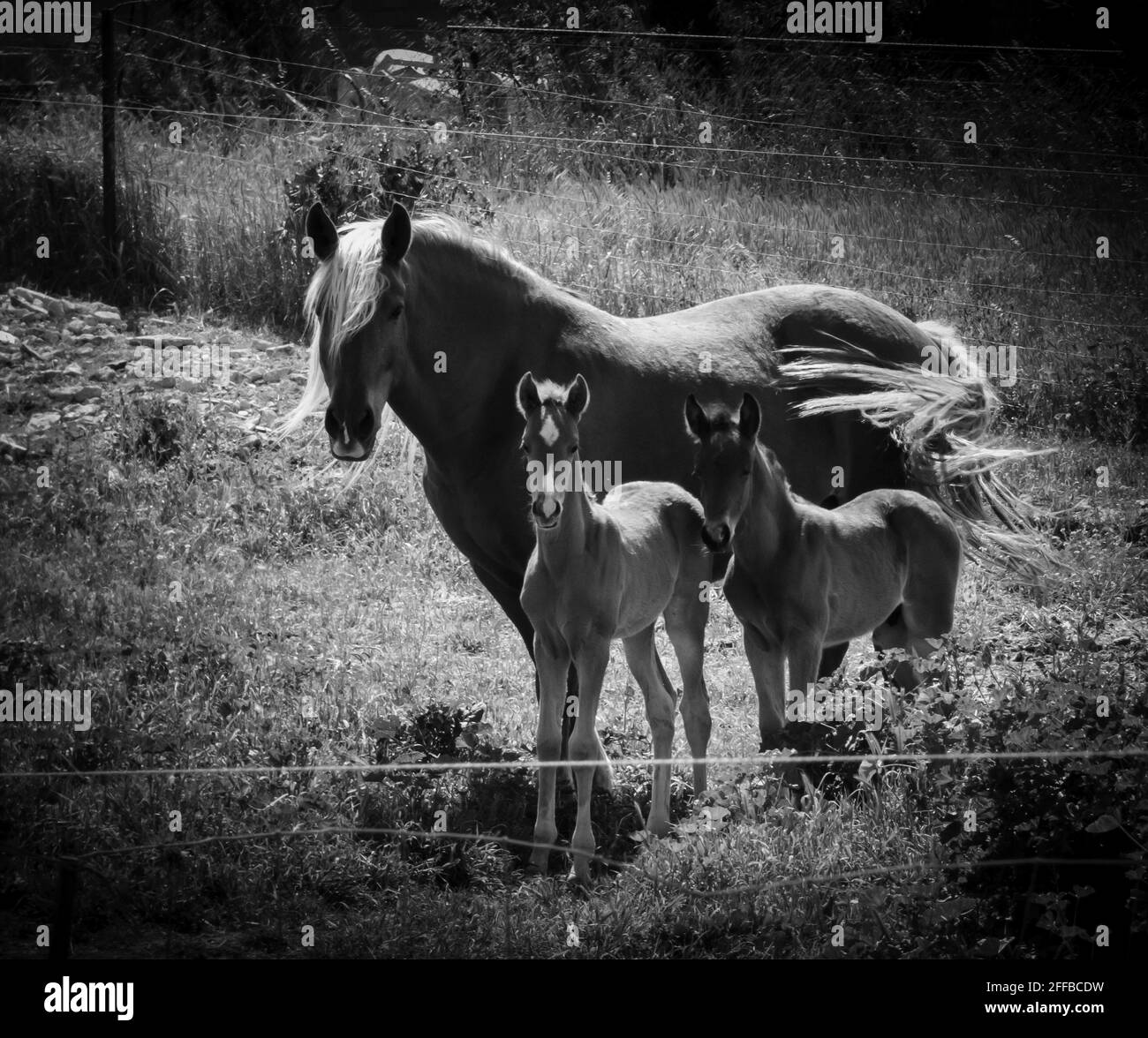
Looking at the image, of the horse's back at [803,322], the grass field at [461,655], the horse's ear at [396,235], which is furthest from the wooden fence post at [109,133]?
the horse's ear at [396,235]

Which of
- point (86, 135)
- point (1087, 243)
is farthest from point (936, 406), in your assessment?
point (86, 135)

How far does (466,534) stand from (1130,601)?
14.1ft

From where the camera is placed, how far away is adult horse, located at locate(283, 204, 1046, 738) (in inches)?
230

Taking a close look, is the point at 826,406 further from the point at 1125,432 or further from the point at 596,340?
the point at 1125,432

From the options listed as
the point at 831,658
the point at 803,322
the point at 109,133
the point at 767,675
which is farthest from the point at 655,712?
the point at 109,133

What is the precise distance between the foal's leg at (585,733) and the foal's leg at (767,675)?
0.78 m

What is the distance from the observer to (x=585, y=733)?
18.6 feet

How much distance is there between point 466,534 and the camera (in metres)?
6.32

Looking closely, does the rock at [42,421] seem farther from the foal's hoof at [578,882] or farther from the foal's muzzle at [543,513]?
the foal's hoof at [578,882]

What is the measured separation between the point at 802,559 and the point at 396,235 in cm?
214

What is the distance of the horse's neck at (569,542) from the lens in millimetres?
5609

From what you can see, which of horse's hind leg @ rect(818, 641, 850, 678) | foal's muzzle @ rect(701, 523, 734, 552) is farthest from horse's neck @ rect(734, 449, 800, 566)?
horse's hind leg @ rect(818, 641, 850, 678)

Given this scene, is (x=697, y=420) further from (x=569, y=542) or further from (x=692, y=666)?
(x=692, y=666)
